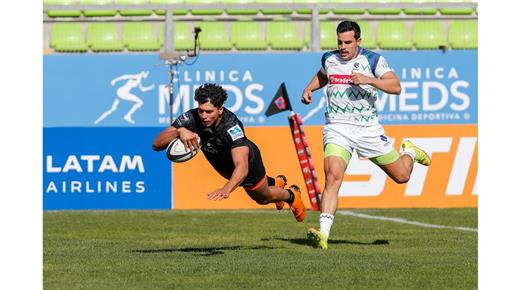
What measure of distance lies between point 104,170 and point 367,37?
6313mm

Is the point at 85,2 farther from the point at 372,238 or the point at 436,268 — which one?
the point at 436,268

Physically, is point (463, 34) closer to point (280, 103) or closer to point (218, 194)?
point (280, 103)

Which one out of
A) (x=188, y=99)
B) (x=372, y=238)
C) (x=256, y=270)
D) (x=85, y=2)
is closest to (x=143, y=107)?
(x=188, y=99)

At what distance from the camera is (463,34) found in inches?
987

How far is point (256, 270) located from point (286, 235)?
15.2 feet

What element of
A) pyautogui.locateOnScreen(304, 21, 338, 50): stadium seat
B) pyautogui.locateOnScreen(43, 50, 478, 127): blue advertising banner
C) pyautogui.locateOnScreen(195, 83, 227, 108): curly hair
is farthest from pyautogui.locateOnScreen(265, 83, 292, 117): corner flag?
pyautogui.locateOnScreen(195, 83, 227, 108): curly hair

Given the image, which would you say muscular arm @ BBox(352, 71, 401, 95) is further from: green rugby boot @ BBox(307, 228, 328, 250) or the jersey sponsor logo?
green rugby boot @ BBox(307, 228, 328, 250)

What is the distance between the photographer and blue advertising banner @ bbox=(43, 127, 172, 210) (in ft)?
67.9

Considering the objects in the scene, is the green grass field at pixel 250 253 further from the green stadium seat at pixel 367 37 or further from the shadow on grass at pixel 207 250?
the green stadium seat at pixel 367 37

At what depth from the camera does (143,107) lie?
21.1 metres

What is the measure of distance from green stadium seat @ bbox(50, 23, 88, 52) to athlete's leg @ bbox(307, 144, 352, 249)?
12.5 meters

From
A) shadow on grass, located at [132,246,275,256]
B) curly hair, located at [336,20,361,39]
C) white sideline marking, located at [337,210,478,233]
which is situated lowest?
white sideline marking, located at [337,210,478,233]

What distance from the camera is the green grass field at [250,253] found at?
9.86 meters

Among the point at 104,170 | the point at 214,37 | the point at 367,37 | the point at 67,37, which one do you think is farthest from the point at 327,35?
the point at 104,170
